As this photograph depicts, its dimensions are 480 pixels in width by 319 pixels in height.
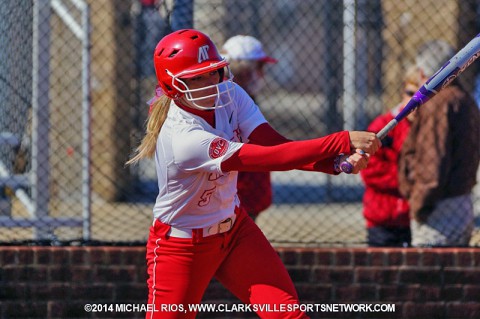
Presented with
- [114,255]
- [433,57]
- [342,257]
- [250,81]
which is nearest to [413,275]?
[342,257]

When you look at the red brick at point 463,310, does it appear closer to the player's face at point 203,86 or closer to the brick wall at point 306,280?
the brick wall at point 306,280

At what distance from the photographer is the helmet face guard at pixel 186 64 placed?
4.29 m

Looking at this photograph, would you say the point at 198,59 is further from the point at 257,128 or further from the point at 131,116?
the point at 131,116

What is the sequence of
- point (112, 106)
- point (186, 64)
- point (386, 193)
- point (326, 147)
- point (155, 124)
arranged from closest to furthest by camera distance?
point (326, 147)
point (186, 64)
point (155, 124)
point (386, 193)
point (112, 106)

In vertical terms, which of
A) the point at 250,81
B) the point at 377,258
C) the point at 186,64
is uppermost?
the point at 250,81

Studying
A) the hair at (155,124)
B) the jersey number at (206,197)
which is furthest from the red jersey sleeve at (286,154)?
the hair at (155,124)

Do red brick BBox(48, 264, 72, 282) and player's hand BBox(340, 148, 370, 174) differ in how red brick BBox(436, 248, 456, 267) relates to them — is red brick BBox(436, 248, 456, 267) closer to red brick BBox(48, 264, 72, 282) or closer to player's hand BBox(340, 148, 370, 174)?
player's hand BBox(340, 148, 370, 174)

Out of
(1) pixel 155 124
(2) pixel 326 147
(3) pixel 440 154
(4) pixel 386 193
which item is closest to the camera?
(2) pixel 326 147

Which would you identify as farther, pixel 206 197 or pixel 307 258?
pixel 307 258

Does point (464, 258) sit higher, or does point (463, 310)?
point (464, 258)

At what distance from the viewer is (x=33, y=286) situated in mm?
5785

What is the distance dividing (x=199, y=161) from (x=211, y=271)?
0.56 metres

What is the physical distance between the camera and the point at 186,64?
169 inches

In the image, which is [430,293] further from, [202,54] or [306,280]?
[202,54]
